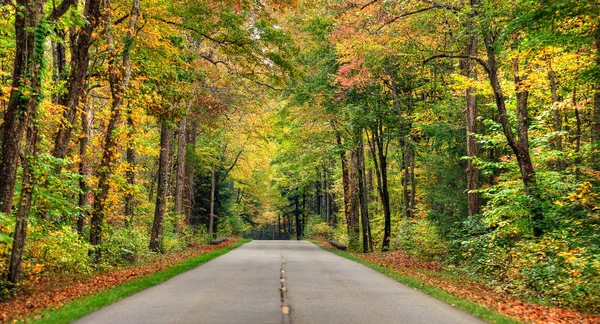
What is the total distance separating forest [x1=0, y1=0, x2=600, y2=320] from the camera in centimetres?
946

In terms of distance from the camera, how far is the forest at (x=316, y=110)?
9.46 m

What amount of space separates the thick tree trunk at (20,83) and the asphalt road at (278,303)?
3.57m

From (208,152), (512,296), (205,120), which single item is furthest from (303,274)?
(208,152)

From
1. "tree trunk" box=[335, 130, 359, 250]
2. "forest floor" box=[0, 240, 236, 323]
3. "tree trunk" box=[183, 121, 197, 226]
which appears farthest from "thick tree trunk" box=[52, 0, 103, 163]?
"tree trunk" box=[335, 130, 359, 250]

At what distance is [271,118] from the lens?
2844 cm

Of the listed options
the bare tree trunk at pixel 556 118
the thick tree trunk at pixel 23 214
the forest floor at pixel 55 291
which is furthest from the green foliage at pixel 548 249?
the thick tree trunk at pixel 23 214

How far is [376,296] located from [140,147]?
29.0ft

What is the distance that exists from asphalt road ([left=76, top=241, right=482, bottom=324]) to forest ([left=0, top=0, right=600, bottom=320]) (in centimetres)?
296

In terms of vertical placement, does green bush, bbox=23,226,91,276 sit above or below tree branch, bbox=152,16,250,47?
below

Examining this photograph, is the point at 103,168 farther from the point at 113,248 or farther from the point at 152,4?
the point at 152,4

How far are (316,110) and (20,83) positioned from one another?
17.0 meters

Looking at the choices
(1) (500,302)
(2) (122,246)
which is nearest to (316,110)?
(2) (122,246)

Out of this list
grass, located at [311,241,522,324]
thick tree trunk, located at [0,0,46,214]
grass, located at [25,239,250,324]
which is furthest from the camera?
thick tree trunk, located at [0,0,46,214]

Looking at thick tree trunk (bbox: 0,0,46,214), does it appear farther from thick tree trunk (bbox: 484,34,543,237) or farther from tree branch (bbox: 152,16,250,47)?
thick tree trunk (bbox: 484,34,543,237)
